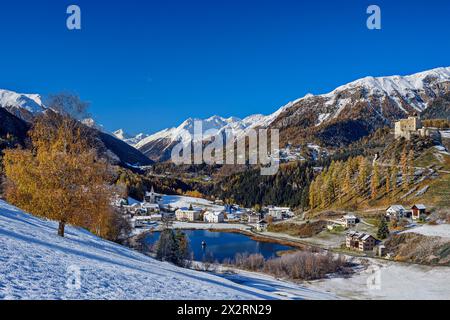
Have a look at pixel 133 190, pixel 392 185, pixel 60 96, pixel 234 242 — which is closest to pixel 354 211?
pixel 392 185

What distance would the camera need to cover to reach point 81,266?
1208 centimetres

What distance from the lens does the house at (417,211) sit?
81062 millimetres

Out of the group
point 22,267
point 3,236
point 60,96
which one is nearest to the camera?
point 22,267

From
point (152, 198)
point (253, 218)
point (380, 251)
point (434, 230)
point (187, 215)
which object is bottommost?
point (253, 218)

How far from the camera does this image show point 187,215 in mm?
150250

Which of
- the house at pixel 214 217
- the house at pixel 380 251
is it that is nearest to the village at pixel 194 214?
the house at pixel 214 217

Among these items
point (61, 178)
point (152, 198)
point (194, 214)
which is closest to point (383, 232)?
point (61, 178)

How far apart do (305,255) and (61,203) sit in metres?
44.2

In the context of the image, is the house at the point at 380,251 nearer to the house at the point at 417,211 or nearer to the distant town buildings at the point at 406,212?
the distant town buildings at the point at 406,212

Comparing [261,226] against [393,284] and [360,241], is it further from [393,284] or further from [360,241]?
[393,284]

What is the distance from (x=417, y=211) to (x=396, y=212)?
4.21 m

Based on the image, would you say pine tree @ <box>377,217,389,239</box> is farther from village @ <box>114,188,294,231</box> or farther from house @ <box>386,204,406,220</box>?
village @ <box>114,188,294,231</box>

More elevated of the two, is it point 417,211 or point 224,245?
point 417,211
